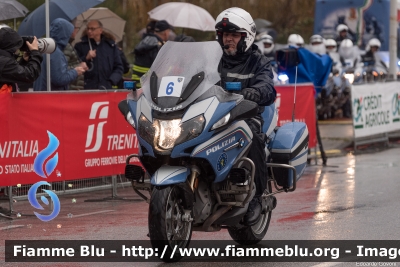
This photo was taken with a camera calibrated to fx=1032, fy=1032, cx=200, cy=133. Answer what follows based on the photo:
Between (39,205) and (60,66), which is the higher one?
(60,66)

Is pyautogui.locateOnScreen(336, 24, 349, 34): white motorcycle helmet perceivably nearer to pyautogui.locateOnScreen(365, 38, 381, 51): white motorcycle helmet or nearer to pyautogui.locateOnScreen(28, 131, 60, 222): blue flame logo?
pyautogui.locateOnScreen(365, 38, 381, 51): white motorcycle helmet

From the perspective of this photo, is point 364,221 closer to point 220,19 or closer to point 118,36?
point 220,19

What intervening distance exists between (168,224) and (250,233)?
1.41m

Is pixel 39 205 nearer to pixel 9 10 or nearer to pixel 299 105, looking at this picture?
pixel 9 10

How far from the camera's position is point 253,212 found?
345 inches

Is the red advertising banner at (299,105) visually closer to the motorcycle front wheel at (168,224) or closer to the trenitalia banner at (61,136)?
the trenitalia banner at (61,136)

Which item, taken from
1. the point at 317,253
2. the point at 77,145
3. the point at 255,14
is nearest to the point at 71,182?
the point at 77,145

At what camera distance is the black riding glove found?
837cm

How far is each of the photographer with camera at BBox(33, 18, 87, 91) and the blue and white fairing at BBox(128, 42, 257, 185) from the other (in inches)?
213

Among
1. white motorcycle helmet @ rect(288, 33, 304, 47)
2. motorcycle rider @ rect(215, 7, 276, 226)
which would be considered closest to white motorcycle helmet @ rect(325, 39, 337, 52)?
white motorcycle helmet @ rect(288, 33, 304, 47)

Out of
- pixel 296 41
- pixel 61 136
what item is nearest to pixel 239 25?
pixel 61 136

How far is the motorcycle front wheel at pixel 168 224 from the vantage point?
7.75 meters

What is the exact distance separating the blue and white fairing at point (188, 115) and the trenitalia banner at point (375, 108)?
34.2 feet

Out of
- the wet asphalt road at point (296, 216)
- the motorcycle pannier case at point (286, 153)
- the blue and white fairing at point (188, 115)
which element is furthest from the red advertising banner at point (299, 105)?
the blue and white fairing at point (188, 115)
